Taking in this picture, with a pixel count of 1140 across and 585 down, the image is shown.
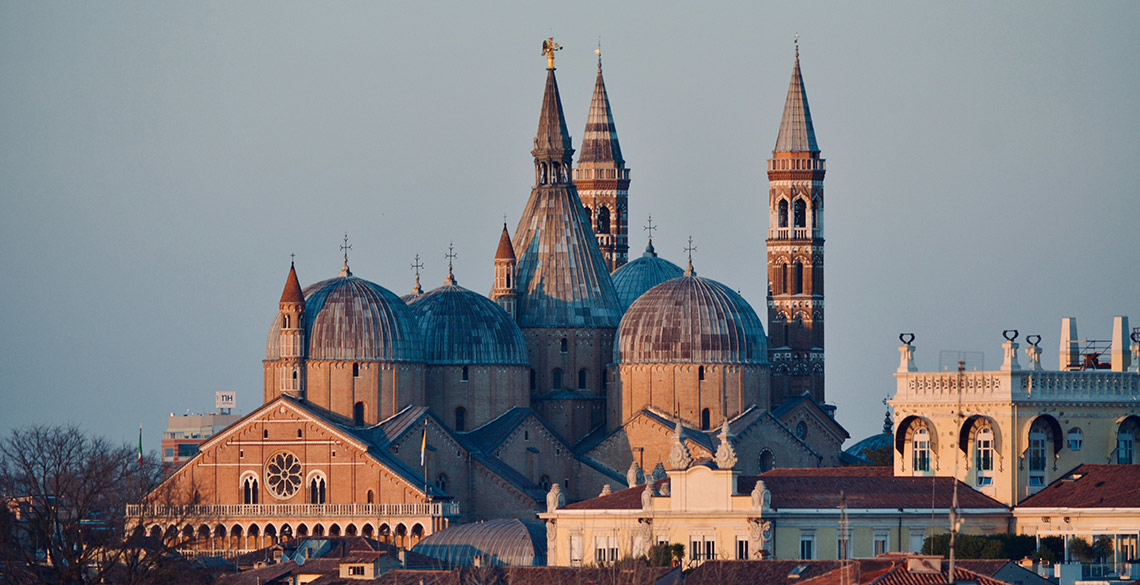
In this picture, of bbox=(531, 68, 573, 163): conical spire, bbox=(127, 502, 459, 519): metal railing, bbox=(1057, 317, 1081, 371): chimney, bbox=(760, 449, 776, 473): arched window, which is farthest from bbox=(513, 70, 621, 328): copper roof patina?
bbox=(1057, 317, 1081, 371): chimney

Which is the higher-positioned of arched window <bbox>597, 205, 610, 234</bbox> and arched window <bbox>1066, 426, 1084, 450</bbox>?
arched window <bbox>597, 205, 610, 234</bbox>

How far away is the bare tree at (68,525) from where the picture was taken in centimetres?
8488

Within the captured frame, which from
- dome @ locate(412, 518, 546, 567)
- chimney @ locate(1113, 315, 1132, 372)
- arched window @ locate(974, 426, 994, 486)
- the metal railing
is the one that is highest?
chimney @ locate(1113, 315, 1132, 372)

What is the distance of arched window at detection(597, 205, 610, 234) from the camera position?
154m

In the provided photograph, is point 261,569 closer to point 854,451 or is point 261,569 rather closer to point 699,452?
point 699,452

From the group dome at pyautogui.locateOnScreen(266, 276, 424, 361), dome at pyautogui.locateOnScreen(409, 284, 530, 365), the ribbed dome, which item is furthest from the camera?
the ribbed dome

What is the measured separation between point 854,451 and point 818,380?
46.1 feet

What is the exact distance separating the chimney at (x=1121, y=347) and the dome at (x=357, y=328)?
3538cm

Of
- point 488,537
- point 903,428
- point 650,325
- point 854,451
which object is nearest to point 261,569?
point 488,537

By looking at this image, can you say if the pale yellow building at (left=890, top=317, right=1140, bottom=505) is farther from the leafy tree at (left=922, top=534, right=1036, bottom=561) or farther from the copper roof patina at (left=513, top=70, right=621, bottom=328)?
the copper roof patina at (left=513, top=70, right=621, bottom=328)

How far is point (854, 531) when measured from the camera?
95.2 metres

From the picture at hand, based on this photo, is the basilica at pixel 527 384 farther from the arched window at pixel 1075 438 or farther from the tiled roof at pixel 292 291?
the arched window at pixel 1075 438

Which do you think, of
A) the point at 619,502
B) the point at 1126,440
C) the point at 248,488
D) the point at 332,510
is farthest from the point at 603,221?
the point at 1126,440

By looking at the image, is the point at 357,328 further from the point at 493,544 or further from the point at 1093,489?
the point at 1093,489
